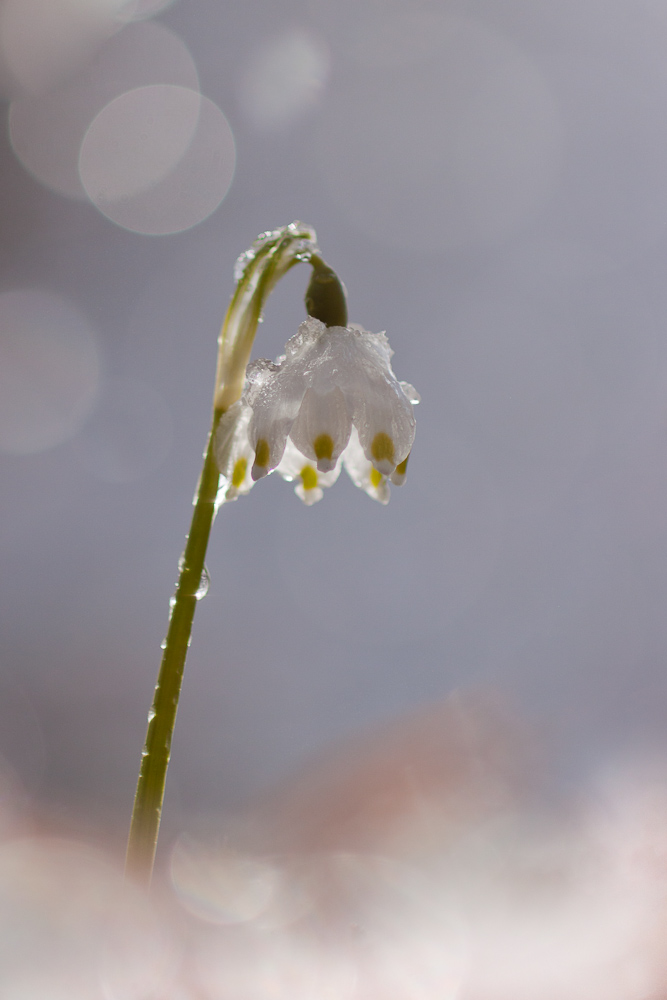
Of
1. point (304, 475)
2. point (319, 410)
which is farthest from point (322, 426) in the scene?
point (304, 475)

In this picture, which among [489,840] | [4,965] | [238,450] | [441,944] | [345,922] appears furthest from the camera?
[489,840]

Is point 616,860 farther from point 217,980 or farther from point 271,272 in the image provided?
point 271,272

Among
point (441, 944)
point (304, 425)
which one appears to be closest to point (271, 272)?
point (304, 425)

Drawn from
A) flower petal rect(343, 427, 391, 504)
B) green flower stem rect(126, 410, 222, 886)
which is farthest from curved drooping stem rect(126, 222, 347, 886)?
flower petal rect(343, 427, 391, 504)

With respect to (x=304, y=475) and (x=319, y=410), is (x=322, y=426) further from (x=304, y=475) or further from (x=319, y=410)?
(x=304, y=475)

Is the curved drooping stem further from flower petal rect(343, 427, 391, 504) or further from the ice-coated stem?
flower petal rect(343, 427, 391, 504)

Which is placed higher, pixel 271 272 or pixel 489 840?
pixel 271 272

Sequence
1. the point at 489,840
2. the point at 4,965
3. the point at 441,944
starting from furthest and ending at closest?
the point at 489,840, the point at 441,944, the point at 4,965

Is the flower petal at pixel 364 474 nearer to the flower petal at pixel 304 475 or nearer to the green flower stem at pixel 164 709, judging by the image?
the flower petal at pixel 304 475
